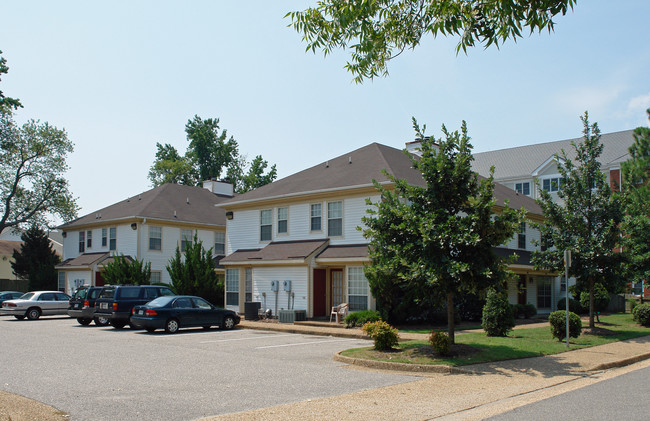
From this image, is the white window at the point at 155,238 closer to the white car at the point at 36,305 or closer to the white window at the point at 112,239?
the white window at the point at 112,239

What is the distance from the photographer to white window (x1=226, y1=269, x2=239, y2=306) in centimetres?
2877

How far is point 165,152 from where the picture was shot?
70312 millimetres

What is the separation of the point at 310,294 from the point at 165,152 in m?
50.3

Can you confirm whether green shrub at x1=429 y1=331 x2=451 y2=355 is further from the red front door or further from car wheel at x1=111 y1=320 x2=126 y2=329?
car wheel at x1=111 y1=320 x2=126 y2=329

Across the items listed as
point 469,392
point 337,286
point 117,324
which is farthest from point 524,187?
point 469,392

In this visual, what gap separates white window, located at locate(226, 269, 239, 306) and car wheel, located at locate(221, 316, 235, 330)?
5598 millimetres

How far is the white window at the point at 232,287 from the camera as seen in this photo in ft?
94.4

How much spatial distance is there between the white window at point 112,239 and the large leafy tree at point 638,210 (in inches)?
1143

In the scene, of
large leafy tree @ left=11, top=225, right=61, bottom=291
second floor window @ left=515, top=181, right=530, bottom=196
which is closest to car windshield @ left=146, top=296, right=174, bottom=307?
large leafy tree @ left=11, top=225, right=61, bottom=291

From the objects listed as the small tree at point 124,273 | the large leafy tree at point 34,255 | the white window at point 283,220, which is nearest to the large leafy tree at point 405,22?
the white window at point 283,220

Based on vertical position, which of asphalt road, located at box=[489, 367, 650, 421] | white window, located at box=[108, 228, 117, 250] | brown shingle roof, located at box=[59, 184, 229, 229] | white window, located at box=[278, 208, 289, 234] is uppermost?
brown shingle roof, located at box=[59, 184, 229, 229]

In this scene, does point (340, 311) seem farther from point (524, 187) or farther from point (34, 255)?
point (34, 255)

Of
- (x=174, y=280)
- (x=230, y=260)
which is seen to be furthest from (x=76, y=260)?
(x=230, y=260)

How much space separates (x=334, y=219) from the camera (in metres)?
25.7
